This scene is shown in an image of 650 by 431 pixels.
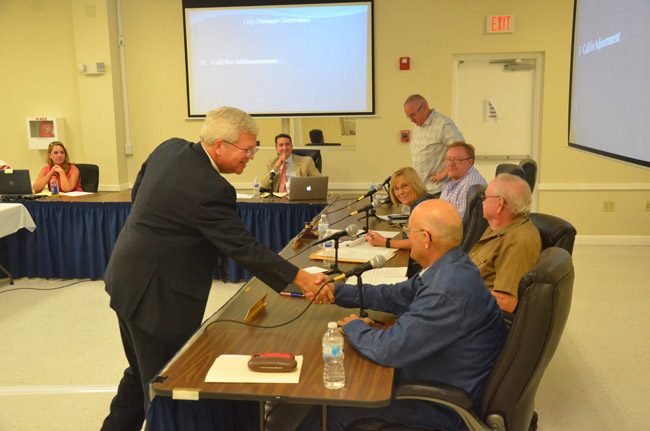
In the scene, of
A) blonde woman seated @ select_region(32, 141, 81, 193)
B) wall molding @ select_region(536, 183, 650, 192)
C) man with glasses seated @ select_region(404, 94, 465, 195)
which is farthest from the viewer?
wall molding @ select_region(536, 183, 650, 192)

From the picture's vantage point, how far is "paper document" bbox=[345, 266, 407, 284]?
8.54ft

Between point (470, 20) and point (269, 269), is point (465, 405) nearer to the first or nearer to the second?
point (269, 269)

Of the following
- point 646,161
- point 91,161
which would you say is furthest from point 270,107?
point 646,161

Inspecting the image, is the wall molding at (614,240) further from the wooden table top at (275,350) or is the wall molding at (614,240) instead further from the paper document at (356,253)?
the wooden table top at (275,350)

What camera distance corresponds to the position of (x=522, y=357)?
5.79ft

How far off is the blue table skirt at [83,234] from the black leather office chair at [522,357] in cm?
340

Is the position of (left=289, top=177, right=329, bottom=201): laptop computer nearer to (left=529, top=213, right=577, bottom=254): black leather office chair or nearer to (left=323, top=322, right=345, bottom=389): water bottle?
(left=529, top=213, right=577, bottom=254): black leather office chair

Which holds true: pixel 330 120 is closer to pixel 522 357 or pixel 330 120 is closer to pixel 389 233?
pixel 389 233

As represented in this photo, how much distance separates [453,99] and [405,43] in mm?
797

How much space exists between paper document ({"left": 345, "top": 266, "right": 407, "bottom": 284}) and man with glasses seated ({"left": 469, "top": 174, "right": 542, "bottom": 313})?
1.10 ft

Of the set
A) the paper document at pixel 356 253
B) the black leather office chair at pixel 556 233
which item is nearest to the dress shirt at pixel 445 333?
the black leather office chair at pixel 556 233

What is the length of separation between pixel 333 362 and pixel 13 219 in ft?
14.0

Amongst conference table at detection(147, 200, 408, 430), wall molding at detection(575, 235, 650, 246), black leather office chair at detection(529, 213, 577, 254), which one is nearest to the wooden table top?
conference table at detection(147, 200, 408, 430)

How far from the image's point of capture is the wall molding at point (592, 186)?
6.70 m
